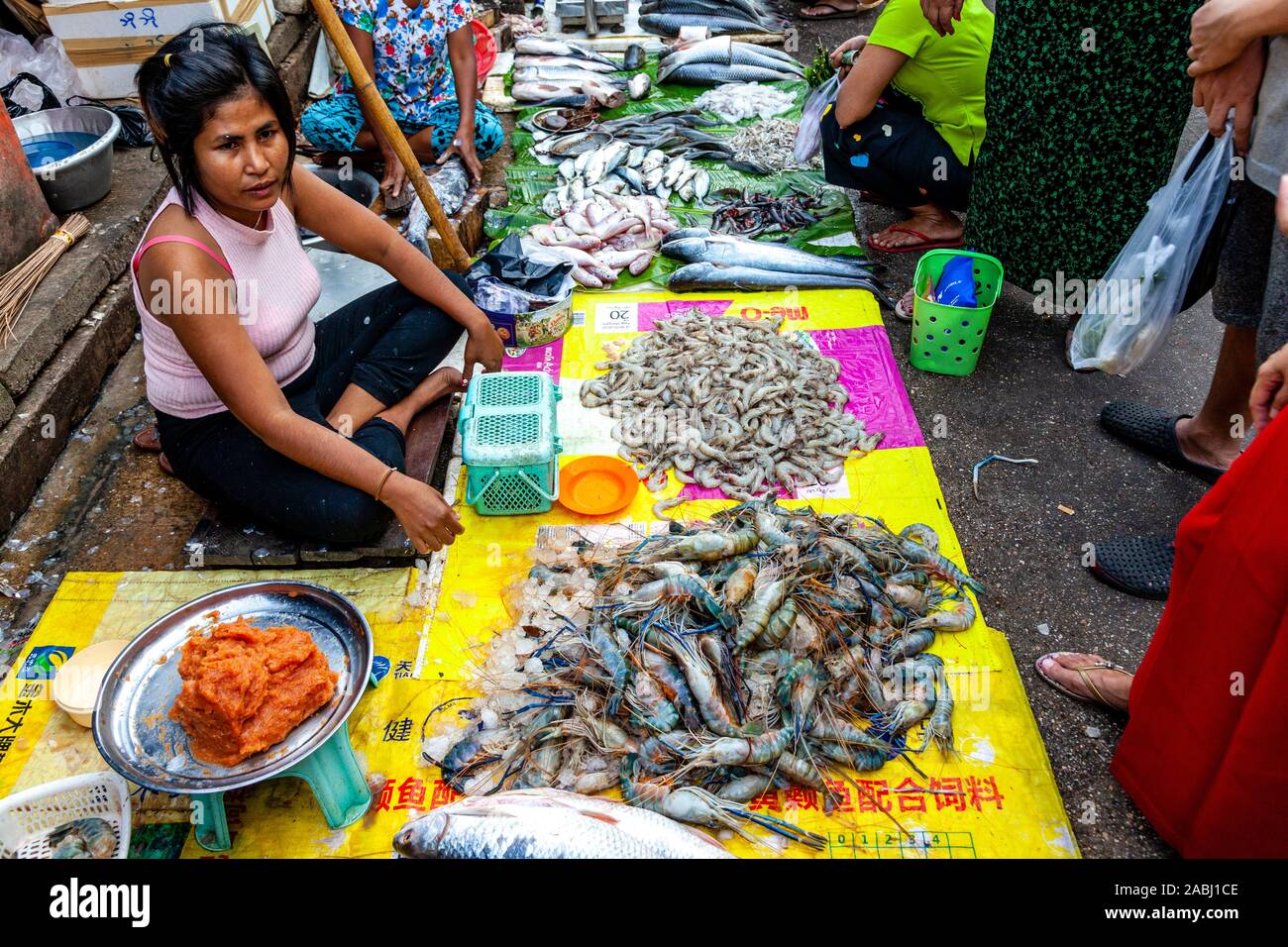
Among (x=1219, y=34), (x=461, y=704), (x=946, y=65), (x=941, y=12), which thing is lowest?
(x=461, y=704)

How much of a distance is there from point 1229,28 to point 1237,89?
19 cm

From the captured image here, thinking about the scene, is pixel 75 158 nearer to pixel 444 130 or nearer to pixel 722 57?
pixel 444 130

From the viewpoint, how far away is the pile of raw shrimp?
238 centimetres

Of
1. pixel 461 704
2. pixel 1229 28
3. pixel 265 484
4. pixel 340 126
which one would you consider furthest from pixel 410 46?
pixel 1229 28

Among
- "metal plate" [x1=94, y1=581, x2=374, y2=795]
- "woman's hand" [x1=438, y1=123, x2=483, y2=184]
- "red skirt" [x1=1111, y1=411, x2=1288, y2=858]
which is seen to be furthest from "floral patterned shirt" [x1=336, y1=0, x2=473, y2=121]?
"red skirt" [x1=1111, y1=411, x2=1288, y2=858]

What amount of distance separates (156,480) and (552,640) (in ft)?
6.32

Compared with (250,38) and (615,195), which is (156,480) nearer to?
(250,38)

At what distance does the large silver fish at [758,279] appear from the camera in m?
4.46

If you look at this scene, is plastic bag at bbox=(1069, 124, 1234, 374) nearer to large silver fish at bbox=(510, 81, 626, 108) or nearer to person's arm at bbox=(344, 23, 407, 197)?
person's arm at bbox=(344, 23, 407, 197)

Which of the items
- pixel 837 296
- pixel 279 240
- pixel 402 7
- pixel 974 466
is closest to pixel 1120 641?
pixel 974 466

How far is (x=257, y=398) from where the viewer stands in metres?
2.60

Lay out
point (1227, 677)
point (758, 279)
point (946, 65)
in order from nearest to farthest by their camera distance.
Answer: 1. point (1227, 677)
2. point (946, 65)
3. point (758, 279)

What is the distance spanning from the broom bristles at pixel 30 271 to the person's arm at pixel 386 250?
1.39m

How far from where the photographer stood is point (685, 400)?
3725mm
